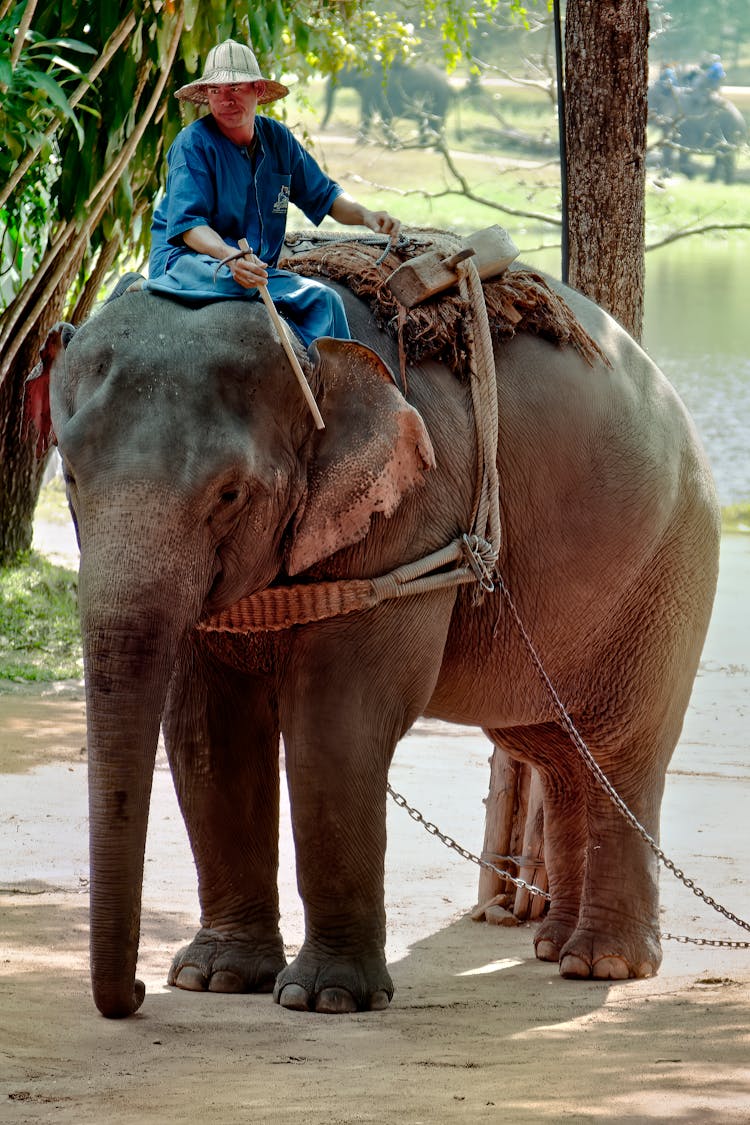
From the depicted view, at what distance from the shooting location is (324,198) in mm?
4207

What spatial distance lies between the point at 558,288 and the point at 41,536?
9852 mm

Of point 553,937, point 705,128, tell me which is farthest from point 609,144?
point 705,128

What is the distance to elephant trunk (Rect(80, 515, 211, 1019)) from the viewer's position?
3.35 metres

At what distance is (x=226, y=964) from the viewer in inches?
164

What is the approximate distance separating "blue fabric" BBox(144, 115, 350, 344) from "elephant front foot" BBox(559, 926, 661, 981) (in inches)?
72.0

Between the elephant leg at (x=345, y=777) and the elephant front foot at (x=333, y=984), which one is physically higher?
the elephant leg at (x=345, y=777)

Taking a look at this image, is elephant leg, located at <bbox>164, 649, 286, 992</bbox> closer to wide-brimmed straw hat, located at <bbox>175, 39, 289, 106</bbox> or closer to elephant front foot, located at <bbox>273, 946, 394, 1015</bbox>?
elephant front foot, located at <bbox>273, 946, 394, 1015</bbox>

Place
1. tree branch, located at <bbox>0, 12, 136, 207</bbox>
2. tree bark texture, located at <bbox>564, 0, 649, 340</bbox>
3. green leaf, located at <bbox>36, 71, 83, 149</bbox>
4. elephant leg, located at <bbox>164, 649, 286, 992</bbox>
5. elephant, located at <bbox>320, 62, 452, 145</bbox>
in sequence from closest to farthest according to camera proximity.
Answer: elephant leg, located at <bbox>164, 649, 286, 992</bbox> → tree bark texture, located at <bbox>564, 0, 649, 340</bbox> → green leaf, located at <bbox>36, 71, 83, 149</bbox> → tree branch, located at <bbox>0, 12, 136, 207</bbox> → elephant, located at <bbox>320, 62, 452, 145</bbox>

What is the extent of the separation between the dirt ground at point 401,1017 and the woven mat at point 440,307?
61.5 inches

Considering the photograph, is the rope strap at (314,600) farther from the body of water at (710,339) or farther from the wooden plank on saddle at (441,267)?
the body of water at (710,339)

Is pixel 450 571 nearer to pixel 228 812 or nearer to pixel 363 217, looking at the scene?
pixel 228 812

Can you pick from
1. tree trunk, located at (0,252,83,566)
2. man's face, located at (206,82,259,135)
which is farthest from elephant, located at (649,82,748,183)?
man's face, located at (206,82,259,135)

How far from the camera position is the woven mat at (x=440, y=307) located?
4.02 m

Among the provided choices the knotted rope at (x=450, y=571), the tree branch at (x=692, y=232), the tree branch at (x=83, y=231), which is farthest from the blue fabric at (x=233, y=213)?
the tree branch at (x=692, y=232)
